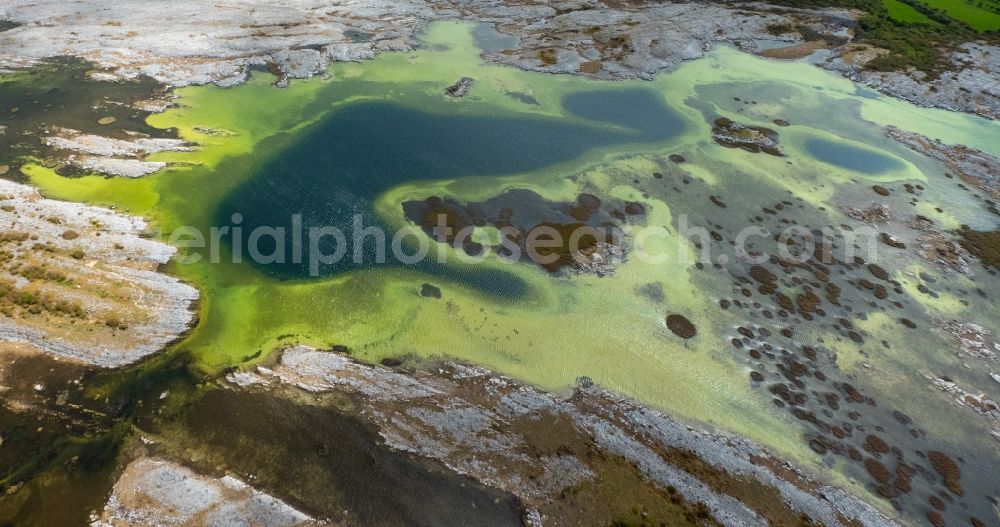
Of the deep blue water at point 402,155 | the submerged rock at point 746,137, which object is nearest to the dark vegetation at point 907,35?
the submerged rock at point 746,137

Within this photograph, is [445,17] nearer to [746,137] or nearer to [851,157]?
[746,137]

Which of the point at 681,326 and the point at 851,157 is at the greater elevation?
the point at 851,157

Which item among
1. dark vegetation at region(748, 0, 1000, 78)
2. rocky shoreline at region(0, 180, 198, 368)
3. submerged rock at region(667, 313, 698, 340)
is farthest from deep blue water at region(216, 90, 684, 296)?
dark vegetation at region(748, 0, 1000, 78)

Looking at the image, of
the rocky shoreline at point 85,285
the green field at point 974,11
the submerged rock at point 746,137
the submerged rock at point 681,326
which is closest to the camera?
the rocky shoreline at point 85,285

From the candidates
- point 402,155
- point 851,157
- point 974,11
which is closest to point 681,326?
point 402,155

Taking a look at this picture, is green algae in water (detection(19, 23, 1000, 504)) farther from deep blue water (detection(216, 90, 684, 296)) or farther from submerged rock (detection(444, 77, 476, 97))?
submerged rock (detection(444, 77, 476, 97))

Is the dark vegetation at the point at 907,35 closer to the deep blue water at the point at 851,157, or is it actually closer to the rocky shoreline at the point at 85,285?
the deep blue water at the point at 851,157
